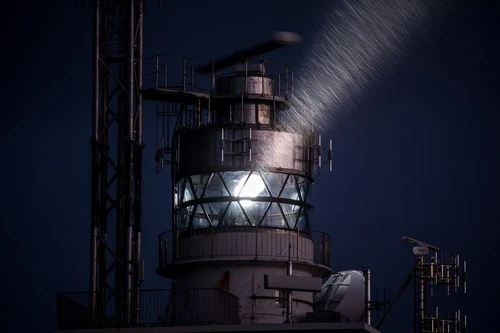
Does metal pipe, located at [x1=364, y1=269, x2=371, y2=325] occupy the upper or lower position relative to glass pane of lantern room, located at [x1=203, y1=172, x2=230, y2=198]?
lower

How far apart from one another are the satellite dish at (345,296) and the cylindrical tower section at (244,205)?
119 cm

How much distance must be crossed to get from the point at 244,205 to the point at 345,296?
544cm

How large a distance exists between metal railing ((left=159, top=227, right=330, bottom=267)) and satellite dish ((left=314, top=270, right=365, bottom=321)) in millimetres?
2040

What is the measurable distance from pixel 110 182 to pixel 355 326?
35.0 ft

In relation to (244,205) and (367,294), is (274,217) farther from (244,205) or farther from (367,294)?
(367,294)

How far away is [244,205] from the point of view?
240ft

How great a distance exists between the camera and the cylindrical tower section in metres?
72.8

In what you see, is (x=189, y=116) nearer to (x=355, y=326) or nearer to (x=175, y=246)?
(x=175, y=246)

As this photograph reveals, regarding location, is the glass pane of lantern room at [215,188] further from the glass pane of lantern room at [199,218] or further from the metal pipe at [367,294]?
the metal pipe at [367,294]

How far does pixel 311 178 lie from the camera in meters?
74.8

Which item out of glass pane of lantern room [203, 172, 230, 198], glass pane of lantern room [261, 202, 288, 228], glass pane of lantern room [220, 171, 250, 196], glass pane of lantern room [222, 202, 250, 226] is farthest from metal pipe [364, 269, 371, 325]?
glass pane of lantern room [203, 172, 230, 198]

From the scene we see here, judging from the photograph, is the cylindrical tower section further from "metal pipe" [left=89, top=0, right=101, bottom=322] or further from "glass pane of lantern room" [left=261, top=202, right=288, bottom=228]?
"metal pipe" [left=89, top=0, right=101, bottom=322]

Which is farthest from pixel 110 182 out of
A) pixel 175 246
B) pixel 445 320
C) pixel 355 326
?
pixel 445 320

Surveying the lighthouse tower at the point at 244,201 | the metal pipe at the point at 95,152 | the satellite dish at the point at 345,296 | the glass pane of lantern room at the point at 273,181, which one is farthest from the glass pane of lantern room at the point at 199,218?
the satellite dish at the point at 345,296
